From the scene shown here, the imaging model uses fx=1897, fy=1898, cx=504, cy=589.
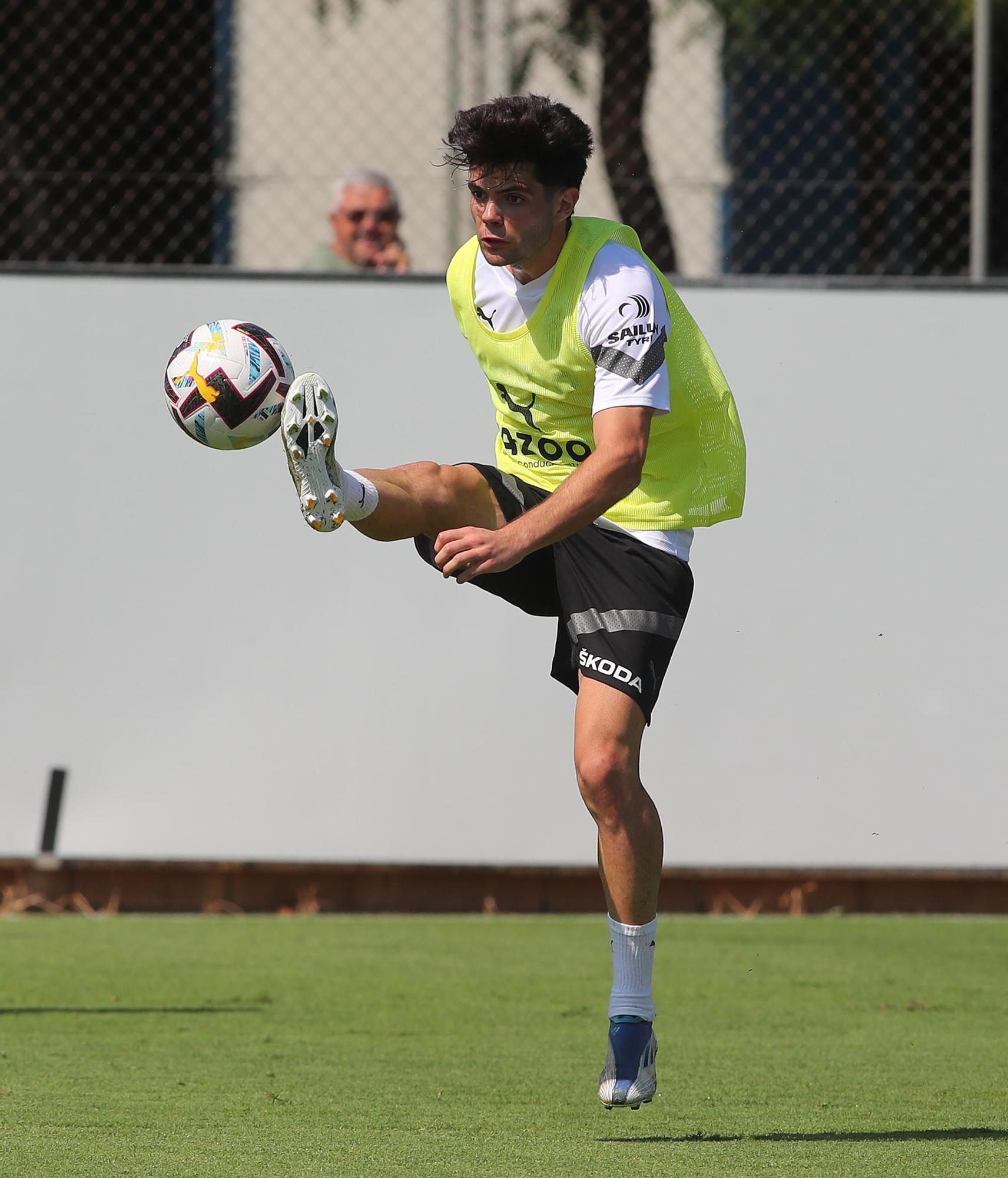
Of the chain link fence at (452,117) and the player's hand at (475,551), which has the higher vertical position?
the chain link fence at (452,117)

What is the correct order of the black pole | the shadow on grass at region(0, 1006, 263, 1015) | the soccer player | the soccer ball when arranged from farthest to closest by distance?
the black pole < the shadow on grass at region(0, 1006, 263, 1015) < the soccer ball < the soccer player

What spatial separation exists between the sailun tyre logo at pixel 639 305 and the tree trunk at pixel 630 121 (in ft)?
11.8

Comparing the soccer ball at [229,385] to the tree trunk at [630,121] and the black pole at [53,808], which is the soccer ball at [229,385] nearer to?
the black pole at [53,808]

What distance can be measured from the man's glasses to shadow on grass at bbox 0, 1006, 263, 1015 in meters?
3.57

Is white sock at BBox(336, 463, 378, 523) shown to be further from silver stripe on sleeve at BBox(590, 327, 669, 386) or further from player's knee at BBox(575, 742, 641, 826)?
player's knee at BBox(575, 742, 641, 826)

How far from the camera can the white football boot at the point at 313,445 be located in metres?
4.04

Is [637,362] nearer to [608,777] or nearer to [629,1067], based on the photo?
[608,777]

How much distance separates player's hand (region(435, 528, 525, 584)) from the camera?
3.94 metres

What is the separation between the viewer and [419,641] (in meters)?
7.25

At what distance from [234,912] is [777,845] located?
2.11 meters

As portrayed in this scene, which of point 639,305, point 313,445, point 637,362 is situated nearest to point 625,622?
point 637,362

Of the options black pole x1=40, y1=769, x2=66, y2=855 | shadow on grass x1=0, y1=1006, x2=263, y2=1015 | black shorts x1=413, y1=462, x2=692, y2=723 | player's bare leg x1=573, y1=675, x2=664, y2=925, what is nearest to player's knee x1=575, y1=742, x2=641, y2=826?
player's bare leg x1=573, y1=675, x2=664, y2=925

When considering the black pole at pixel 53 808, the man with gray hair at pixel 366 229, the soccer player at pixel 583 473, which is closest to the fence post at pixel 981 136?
the man with gray hair at pixel 366 229

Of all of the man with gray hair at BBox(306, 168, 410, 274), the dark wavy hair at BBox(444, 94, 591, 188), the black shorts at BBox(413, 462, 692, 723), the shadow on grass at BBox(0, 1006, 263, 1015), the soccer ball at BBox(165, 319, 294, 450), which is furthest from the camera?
the man with gray hair at BBox(306, 168, 410, 274)
